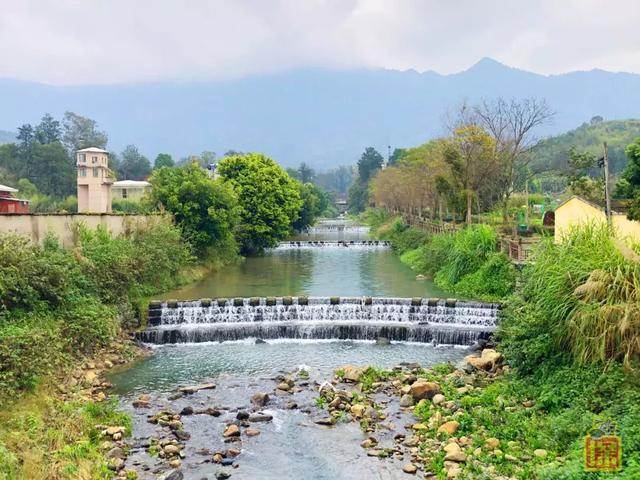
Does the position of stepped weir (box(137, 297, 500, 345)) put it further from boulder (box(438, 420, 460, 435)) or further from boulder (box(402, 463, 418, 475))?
boulder (box(402, 463, 418, 475))

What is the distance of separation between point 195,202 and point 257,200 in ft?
23.8

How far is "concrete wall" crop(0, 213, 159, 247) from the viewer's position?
1659 cm

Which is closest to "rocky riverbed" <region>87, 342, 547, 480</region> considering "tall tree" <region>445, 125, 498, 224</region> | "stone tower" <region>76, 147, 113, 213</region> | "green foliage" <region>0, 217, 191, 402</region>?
"green foliage" <region>0, 217, 191, 402</region>

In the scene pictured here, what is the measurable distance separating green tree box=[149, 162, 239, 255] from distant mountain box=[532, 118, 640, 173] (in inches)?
1957

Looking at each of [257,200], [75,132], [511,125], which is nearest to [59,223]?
[257,200]

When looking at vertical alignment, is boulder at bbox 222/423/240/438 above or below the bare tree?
below

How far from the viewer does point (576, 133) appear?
9456 cm

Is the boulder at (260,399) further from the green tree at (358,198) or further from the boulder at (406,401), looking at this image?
the green tree at (358,198)

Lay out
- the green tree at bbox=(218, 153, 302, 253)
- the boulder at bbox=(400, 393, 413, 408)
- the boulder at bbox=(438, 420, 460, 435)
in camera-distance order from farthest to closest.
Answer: the green tree at bbox=(218, 153, 302, 253), the boulder at bbox=(400, 393, 413, 408), the boulder at bbox=(438, 420, 460, 435)

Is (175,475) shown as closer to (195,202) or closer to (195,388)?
(195,388)

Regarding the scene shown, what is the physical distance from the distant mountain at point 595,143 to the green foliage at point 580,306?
60.2m

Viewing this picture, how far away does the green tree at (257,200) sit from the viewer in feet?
114

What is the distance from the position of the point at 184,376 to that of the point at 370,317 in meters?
6.72

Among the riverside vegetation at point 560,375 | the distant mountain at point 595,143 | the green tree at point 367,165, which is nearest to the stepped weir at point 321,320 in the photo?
the riverside vegetation at point 560,375
